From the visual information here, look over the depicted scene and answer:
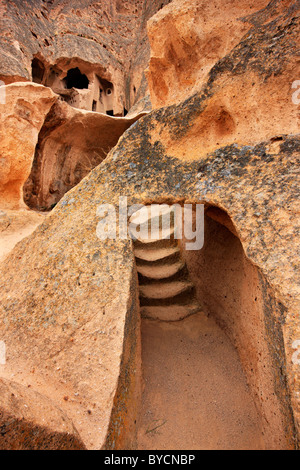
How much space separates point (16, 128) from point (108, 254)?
368cm

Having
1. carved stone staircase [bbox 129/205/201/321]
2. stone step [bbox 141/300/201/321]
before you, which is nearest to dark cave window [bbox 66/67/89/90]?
carved stone staircase [bbox 129/205/201/321]

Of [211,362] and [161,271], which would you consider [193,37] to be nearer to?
[161,271]

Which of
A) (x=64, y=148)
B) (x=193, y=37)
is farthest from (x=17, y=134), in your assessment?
(x=193, y=37)

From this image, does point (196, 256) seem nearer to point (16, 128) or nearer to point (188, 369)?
point (188, 369)

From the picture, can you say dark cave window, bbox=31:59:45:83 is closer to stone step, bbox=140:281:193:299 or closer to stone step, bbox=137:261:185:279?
stone step, bbox=137:261:185:279

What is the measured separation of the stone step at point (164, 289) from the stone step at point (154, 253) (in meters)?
0.55

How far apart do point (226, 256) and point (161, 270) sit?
162 centimetres

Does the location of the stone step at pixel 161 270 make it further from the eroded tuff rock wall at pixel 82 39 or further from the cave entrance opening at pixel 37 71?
the cave entrance opening at pixel 37 71

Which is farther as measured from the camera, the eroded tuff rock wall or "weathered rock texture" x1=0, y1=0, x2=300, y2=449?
the eroded tuff rock wall

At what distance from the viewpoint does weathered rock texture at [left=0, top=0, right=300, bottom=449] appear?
1461 mm

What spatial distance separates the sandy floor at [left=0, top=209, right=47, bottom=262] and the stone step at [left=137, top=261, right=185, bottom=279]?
1.84m

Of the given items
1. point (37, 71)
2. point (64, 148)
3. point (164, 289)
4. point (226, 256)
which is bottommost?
point (164, 289)

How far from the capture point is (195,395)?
219cm

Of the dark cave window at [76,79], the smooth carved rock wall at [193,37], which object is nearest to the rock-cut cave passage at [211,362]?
the smooth carved rock wall at [193,37]
